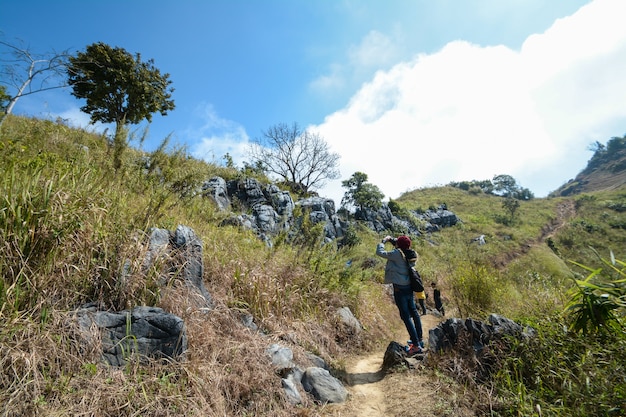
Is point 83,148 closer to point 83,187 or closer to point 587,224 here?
point 83,187

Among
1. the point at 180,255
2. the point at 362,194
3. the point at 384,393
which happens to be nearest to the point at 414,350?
the point at 384,393

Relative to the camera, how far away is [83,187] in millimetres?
3047

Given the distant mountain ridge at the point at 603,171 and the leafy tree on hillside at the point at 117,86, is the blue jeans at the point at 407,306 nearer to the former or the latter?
the leafy tree on hillside at the point at 117,86

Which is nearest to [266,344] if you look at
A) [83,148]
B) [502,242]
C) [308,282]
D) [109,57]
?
[308,282]

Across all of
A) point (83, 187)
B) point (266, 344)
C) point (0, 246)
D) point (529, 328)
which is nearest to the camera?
point (0, 246)

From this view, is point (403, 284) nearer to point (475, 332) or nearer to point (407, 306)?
point (407, 306)

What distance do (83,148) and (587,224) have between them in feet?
159

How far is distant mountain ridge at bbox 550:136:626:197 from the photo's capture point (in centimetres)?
6326

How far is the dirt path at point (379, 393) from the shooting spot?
10.4ft

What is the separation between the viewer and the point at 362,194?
23.2 meters

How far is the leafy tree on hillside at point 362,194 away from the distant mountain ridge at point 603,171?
68793mm

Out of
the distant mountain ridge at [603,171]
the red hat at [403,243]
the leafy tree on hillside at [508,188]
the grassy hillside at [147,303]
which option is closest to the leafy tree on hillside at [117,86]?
the grassy hillside at [147,303]

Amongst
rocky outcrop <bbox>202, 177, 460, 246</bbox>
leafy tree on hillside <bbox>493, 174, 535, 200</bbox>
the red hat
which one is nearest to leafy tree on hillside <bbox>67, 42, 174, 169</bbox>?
rocky outcrop <bbox>202, 177, 460, 246</bbox>

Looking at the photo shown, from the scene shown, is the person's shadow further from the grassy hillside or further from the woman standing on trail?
the woman standing on trail
